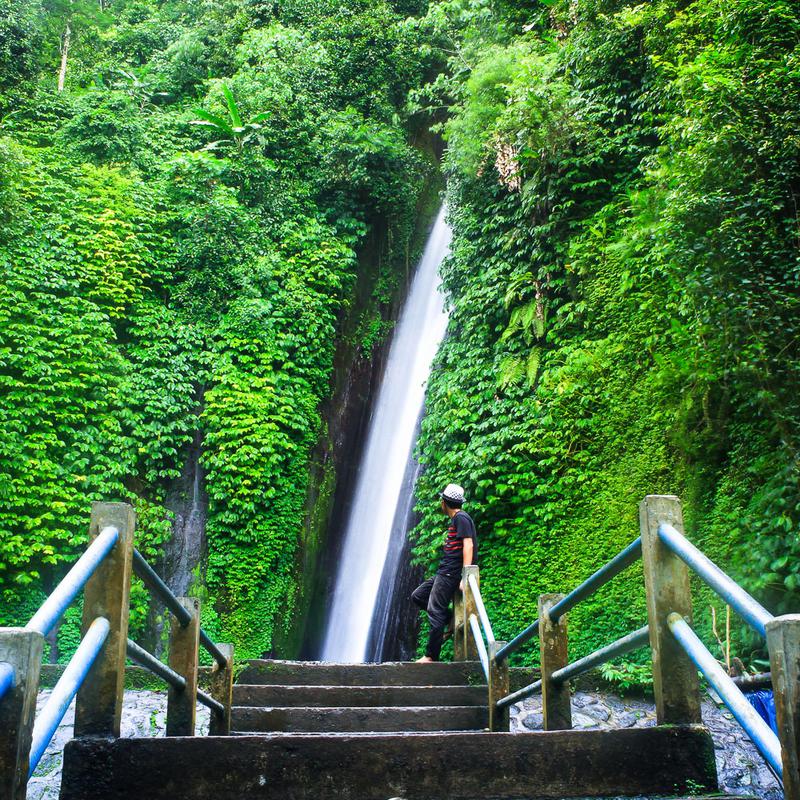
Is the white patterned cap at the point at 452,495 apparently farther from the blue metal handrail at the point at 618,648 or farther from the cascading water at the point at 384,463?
the cascading water at the point at 384,463

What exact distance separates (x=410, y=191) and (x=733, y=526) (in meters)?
10.7

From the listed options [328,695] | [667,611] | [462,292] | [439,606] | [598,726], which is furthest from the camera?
[462,292]

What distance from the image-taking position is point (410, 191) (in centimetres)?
1544

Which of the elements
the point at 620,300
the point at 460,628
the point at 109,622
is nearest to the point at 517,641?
the point at 109,622

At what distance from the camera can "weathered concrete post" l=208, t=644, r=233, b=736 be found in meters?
3.98

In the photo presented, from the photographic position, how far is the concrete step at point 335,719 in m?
4.41

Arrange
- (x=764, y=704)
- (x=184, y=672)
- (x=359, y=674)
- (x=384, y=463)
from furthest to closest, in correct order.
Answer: (x=384, y=463)
(x=359, y=674)
(x=764, y=704)
(x=184, y=672)

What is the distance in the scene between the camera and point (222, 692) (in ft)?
13.5

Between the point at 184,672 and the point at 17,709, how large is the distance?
2165mm

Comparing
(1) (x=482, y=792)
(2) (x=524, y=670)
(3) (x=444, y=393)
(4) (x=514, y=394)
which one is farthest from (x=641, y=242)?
(1) (x=482, y=792)

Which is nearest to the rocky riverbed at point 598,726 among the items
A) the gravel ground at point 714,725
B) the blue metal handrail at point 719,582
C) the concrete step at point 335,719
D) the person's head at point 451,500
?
the gravel ground at point 714,725

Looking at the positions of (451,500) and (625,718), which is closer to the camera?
(625,718)

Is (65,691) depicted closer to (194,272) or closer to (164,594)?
(164,594)

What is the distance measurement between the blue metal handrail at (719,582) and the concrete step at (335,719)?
104 inches
